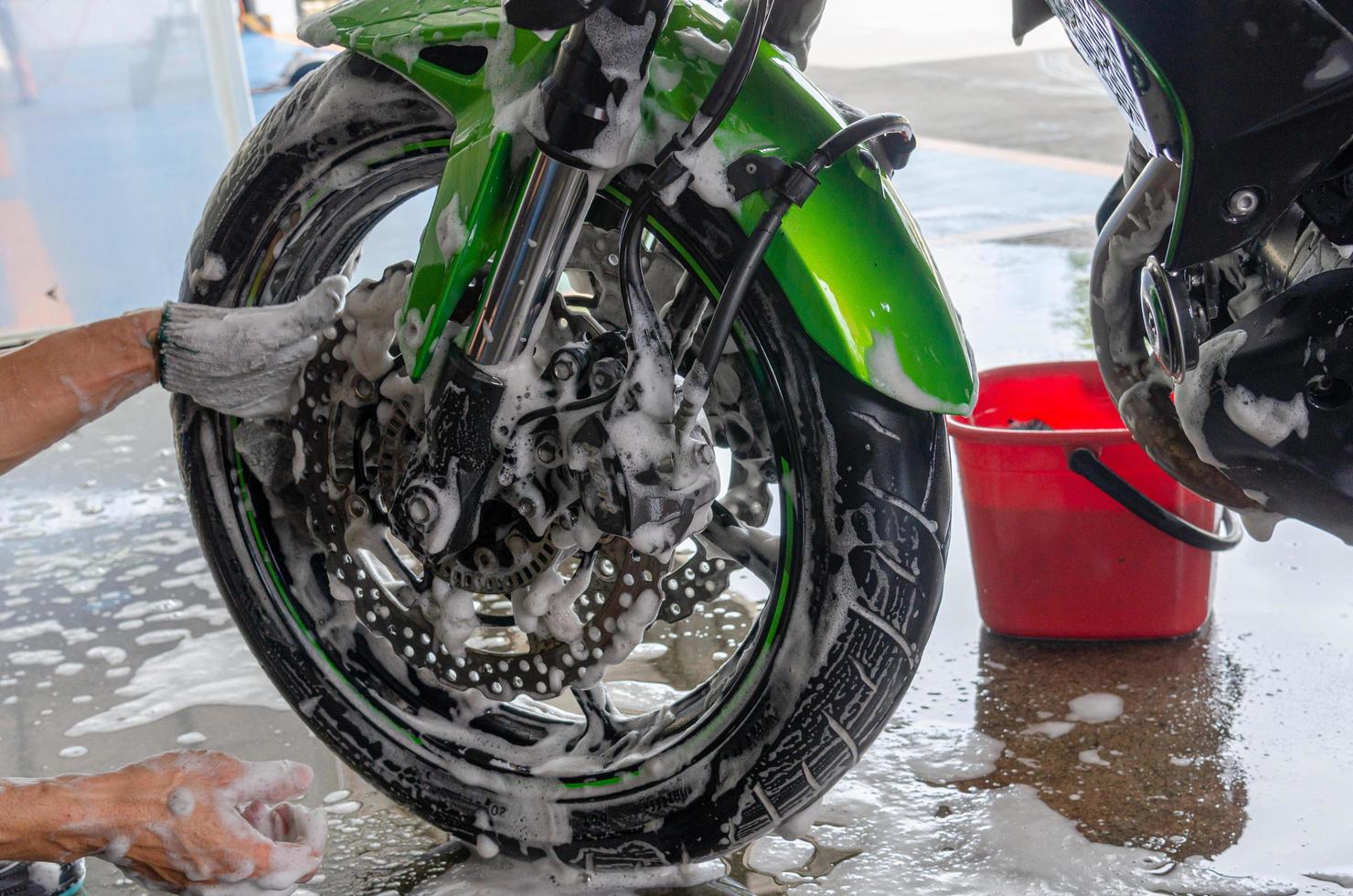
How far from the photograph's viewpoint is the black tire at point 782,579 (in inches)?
50.4

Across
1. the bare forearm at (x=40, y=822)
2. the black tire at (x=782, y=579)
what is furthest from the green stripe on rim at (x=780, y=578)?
the bare forearm at (x=40, y=822)

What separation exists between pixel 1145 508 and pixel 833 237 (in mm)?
845

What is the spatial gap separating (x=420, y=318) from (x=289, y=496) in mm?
381

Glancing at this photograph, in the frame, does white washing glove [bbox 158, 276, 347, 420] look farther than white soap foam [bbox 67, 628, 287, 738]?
No

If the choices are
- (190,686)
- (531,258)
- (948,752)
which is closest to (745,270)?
(531,258)

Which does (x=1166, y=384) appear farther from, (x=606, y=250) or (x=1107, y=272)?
(x=606, y=250)

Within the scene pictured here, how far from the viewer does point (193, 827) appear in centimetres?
138

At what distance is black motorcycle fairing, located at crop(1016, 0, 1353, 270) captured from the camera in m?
1.18

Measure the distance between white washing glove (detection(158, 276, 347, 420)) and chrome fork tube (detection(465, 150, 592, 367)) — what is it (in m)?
0.25

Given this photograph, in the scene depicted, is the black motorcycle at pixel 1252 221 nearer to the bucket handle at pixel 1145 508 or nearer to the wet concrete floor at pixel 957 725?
the bucket handle at pixel 1145 508

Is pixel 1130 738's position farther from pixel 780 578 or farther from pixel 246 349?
pixel 246 349

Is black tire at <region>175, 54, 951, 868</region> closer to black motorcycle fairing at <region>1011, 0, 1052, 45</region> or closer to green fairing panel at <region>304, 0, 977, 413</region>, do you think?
green fairing panel at <region>304, 0, 977, 413</region>

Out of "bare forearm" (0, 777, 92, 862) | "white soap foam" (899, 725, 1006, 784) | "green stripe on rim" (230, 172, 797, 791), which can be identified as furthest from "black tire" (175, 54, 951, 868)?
"white soap foam" (899, 725, 1006, 784)

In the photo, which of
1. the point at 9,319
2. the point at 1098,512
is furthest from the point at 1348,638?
the point at 9,319
